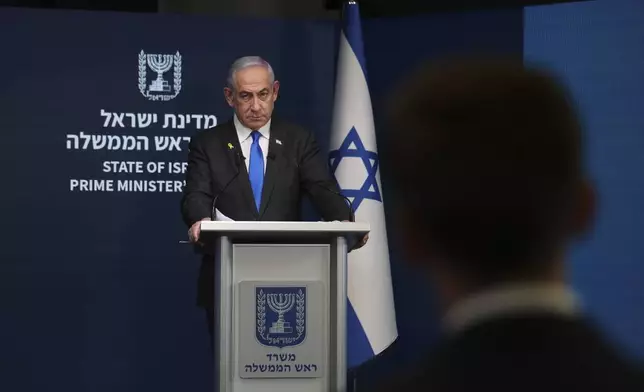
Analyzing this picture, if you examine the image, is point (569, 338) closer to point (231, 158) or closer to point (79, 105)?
point (231, 158)

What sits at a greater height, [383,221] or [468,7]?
[468,7]

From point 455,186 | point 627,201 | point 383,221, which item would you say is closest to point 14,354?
point 383,221

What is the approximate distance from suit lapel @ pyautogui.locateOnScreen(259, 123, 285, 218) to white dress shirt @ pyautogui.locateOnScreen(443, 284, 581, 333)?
318 centimetres

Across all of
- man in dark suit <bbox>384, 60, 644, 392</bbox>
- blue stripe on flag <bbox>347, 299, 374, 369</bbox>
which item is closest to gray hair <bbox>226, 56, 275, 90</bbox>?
blue stripe on flag <bbox>347, 299, 374, 369</bbox>

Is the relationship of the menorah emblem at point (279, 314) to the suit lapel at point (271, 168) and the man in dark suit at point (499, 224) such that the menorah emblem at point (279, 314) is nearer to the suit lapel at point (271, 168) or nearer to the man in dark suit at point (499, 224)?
the suit lapel at point (271, 168)

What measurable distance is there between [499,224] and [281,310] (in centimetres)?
236

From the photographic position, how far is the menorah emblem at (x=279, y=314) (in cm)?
295

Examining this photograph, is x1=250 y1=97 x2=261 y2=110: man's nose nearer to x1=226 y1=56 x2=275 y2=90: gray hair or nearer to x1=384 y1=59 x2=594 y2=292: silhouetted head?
x1=226 y1=56 x2=275 y2=90: gray hair

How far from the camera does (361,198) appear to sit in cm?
480

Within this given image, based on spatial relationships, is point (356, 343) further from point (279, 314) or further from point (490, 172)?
point (490, 172)

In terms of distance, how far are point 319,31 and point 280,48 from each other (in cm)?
25

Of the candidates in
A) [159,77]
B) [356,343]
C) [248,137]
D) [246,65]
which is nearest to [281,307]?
[248,137]

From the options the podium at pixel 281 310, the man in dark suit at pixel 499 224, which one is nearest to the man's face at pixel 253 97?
the podium at pixel 281 310

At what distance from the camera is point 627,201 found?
4805 millimetres
